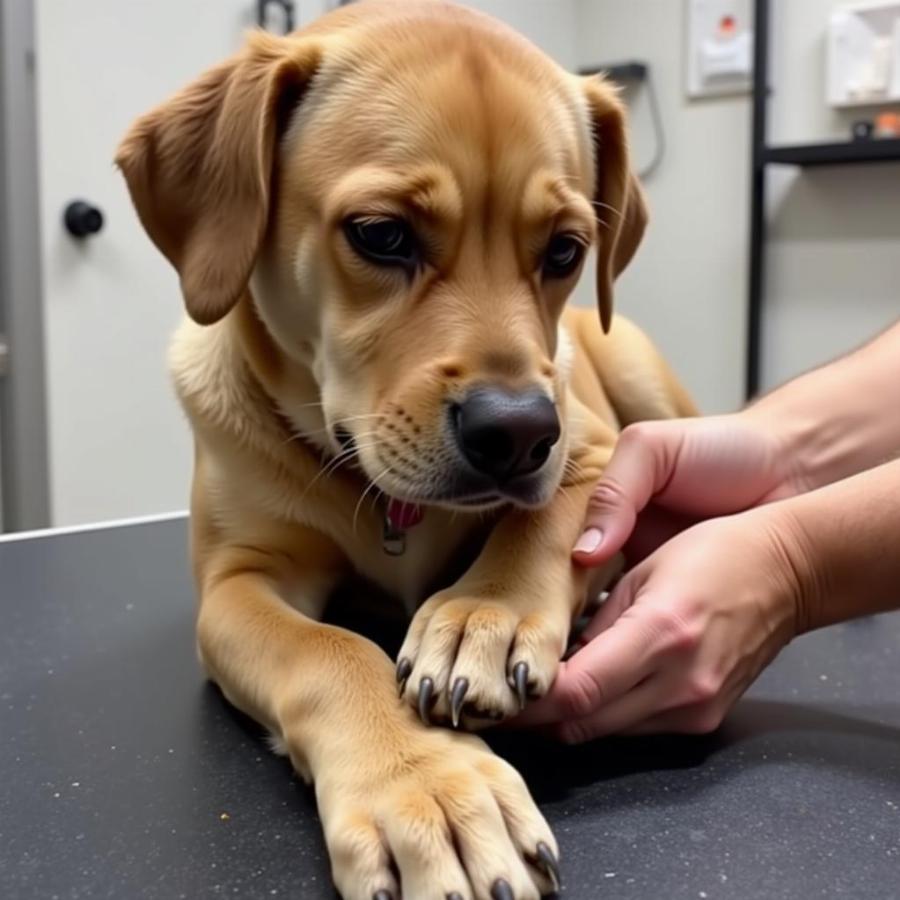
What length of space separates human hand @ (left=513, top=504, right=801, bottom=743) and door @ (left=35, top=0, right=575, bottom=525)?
182cm

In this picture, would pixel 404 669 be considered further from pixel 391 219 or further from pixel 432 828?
pixel 391 219

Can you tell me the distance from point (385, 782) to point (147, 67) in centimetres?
223

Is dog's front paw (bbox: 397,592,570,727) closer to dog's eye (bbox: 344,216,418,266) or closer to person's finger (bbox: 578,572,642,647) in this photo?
person's finger (bbox: 578,572,642,647)

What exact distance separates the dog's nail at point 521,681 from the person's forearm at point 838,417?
0.59 metres

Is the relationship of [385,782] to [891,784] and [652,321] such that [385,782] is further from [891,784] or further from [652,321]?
[652,321]

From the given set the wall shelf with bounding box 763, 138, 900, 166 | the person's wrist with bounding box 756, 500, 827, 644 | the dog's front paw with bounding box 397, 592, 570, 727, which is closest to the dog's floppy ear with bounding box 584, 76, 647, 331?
the person's wrist with bounding box 756, 500, 827, 644

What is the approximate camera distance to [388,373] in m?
0.93

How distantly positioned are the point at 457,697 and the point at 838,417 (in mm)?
731

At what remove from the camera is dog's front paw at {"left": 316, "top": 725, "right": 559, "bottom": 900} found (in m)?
0.63

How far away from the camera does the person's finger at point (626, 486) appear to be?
0.98 m

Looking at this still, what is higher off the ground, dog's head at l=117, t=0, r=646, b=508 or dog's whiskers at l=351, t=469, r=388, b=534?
dog's head at l=117, t=0, r=646, b=508

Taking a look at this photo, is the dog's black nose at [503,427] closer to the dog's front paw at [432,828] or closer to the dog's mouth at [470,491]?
the dog's mouth at [470,491]

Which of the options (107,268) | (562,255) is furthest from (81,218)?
(562,255)

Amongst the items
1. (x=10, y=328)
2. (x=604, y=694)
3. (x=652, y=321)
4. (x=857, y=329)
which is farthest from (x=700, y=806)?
(x=652, y=321)
